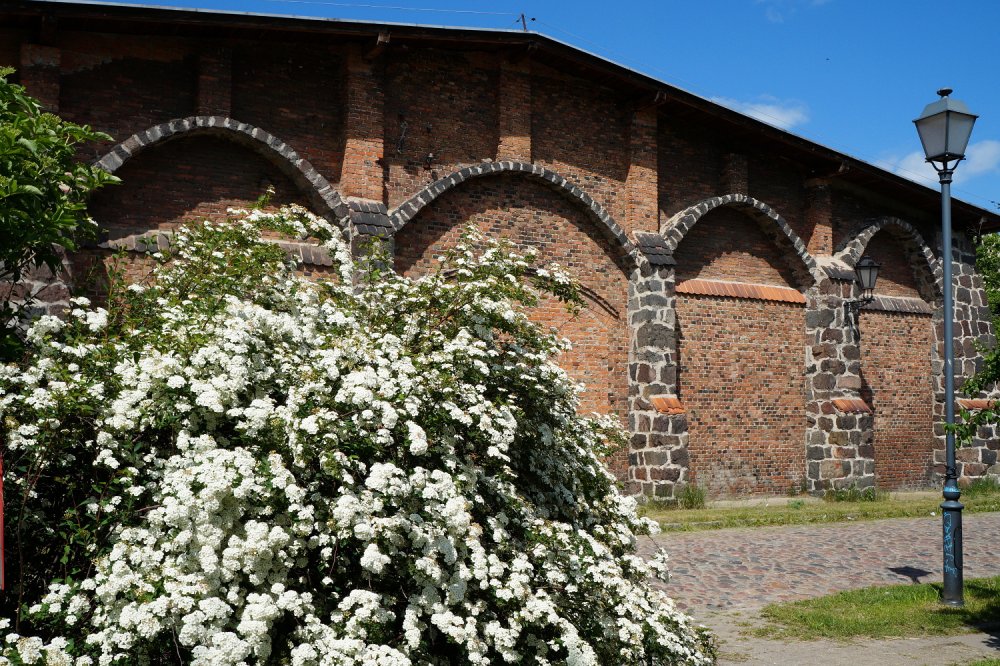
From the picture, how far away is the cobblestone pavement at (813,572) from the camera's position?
6.95m

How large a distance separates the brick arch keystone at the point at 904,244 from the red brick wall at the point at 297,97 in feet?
37.3

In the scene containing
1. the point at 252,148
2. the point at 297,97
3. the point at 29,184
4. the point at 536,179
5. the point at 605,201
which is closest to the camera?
the point at 29,184

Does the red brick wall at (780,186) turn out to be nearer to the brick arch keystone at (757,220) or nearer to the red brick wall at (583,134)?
the brick arch keystone at (757,220)

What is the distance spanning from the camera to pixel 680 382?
16500mm

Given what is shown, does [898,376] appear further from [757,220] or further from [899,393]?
[757,220]

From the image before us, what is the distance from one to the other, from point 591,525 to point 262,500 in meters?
2.52

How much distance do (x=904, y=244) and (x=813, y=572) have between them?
42.2 feet

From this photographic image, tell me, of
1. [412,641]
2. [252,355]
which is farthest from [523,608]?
[252,355]

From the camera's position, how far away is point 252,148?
12.8 metres

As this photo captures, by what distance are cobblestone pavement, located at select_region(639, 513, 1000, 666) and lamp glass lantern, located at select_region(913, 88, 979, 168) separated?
15.8 feet

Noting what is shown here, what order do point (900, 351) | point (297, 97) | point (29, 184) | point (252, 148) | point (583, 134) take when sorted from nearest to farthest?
point (29, 184)
point (252, 148)
point (297, 97)
point (583, 134)
point (900, 351)

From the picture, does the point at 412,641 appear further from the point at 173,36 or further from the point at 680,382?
the point at 680,382

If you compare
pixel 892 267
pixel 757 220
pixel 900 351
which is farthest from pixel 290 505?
pixel 892 267

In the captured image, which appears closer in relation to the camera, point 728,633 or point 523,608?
point 523,608
